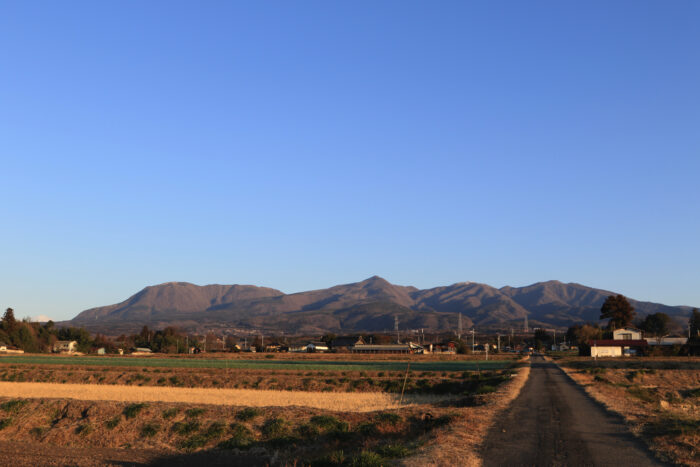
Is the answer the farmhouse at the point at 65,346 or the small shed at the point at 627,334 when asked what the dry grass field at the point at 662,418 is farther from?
the farmhouse at the point at 65,346

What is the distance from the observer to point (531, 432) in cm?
2284

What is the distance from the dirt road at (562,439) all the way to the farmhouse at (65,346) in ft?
572

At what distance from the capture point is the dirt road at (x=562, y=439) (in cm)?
1780

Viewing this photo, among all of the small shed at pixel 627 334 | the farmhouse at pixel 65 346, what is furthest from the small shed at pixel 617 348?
the farmhouse at pixel 65 346

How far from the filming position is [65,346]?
7067 inches

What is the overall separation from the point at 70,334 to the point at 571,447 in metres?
199

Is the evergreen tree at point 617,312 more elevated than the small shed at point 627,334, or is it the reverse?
the evergreen tree at point 617,312

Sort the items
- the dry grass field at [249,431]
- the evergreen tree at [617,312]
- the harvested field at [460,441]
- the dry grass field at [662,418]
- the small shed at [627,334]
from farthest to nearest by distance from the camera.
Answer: the evergreen tree at [617,312] < the small shed at [627,334] < the dry grass field at [249,431] < the dry grass field at [662,418] < the harvested field at [460,441]

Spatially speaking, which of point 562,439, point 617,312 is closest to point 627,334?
point 617,312

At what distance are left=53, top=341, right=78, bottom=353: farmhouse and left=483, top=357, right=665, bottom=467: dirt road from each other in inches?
6859

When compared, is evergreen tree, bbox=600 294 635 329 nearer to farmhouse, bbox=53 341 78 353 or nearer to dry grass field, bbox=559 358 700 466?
dry grass field, bbox=559 358 700 466

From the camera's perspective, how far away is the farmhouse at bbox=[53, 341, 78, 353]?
6993 inches

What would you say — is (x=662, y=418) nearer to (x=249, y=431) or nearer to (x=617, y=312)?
(x=249, y=431)

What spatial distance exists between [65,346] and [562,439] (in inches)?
7306
